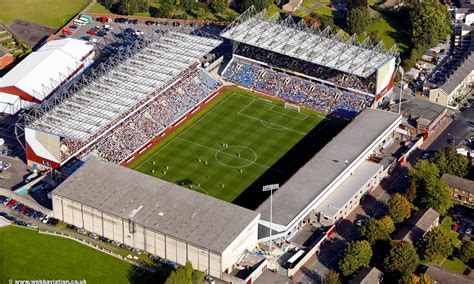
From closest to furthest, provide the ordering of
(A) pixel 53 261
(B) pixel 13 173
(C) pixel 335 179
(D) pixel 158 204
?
(A) pixel 53 261 < (D) pixel 158 204 < (C) pixel 335 179 < (B) pixel 13 173

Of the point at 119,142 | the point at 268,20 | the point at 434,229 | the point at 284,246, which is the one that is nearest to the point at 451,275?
the point at 434,229

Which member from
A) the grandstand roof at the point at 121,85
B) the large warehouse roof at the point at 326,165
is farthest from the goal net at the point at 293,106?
the grandstand roof at the point at 121,85

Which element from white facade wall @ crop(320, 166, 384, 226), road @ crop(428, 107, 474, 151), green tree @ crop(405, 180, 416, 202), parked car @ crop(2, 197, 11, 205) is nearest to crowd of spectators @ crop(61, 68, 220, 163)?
parked car @ crop(2, 197, 11, 205)

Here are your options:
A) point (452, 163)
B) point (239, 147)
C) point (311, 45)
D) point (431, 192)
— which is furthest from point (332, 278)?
point (311, 45)

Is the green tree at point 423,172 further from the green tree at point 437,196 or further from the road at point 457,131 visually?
the road at point 457,131

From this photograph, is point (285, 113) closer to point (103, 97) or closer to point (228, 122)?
point (228, 122)

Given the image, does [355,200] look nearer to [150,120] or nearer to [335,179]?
[335,179]

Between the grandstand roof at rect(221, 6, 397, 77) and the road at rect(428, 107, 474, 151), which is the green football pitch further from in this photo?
the road at rect(428, 107, 474, 151)
